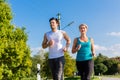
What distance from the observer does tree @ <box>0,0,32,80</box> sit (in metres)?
29.8

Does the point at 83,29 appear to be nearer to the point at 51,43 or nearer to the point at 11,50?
the point at 51,43

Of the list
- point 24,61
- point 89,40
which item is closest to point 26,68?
point 24,61

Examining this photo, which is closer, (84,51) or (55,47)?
(55,47)

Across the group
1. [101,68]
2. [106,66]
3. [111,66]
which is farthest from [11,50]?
[111,66]

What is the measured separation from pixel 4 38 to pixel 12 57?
206cm

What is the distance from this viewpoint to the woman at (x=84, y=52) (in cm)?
807

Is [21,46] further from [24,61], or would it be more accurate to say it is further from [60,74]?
[60,74]

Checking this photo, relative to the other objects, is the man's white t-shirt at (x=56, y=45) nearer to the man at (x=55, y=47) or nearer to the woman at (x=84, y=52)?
the man at (x=55, y=47)

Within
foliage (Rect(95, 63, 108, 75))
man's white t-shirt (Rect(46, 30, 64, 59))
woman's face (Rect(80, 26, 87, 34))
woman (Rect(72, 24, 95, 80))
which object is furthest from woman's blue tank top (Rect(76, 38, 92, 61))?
foliage (Rect(95, 63, 108, 75))

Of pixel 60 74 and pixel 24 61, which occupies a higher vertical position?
pixel 24 61

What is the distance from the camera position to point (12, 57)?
2969cm

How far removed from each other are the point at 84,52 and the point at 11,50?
22283 mm

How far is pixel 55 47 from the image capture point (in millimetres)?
8008

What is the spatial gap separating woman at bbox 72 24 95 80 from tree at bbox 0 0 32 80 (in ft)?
69.5
